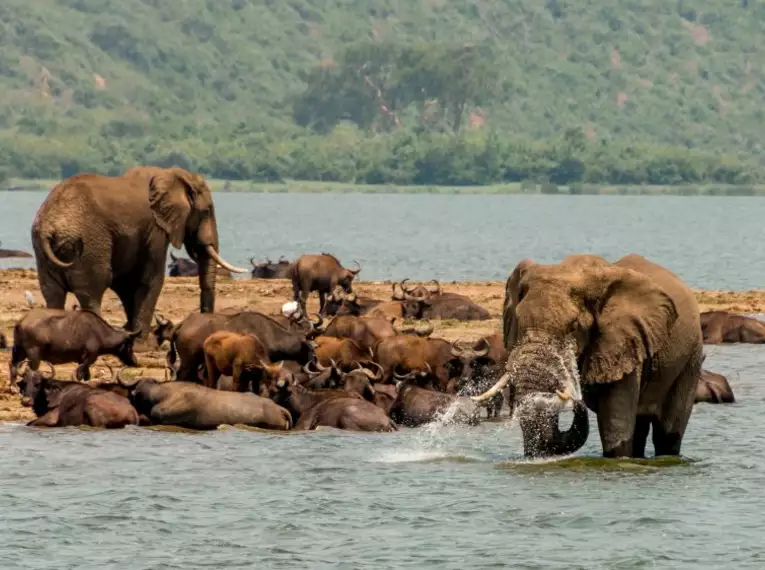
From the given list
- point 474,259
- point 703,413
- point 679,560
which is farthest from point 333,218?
point 679,560

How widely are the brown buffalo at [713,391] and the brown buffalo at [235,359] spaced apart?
19.1 ft

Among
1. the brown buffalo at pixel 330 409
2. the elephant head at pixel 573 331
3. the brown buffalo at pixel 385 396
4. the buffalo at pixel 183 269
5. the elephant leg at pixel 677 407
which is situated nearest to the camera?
the elephant head at pixel 573 331

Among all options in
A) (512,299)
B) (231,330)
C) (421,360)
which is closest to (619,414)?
(512,299)

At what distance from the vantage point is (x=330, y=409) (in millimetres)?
22156

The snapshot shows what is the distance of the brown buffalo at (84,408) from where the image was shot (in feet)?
69.8

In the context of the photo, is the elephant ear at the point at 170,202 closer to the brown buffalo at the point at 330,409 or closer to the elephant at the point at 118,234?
the elephant at the point at 118,234

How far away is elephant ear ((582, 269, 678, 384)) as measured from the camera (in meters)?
18.0

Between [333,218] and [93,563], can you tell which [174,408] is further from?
[333,218]

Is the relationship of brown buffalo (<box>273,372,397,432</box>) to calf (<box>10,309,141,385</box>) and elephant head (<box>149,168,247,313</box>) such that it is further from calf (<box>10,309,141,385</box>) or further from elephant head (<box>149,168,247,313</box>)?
elephant head (<box>149,168,247,313</box>)

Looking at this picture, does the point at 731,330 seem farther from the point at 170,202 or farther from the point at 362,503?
the point at 362,503

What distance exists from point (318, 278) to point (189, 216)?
27.5 feet

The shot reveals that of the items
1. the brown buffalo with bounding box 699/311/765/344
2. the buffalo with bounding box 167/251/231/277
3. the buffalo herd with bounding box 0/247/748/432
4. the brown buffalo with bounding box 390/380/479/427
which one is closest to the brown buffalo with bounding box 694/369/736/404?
the buffalo herd with bounding box 0/247/748/432

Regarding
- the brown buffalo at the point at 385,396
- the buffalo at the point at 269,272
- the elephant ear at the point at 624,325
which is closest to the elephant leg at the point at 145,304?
the brown buffalo at the point at 385,396

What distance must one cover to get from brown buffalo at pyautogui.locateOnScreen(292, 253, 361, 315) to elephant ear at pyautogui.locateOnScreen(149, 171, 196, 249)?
842 centimetres
